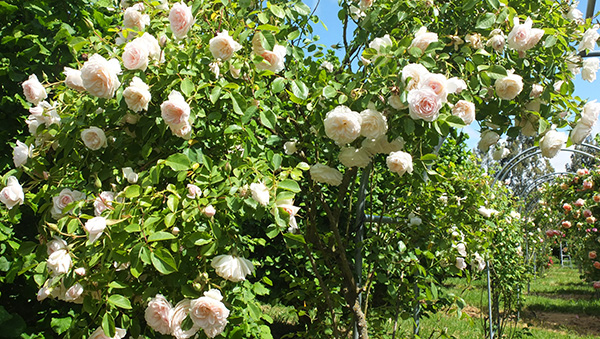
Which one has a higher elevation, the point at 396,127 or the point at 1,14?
the point at 1,14

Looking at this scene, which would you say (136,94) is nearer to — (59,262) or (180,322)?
(59,262)

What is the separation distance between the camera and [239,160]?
141 cm

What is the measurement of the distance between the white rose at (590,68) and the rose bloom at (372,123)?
3.09 feet

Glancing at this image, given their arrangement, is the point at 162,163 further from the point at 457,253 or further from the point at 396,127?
the point at 457,253

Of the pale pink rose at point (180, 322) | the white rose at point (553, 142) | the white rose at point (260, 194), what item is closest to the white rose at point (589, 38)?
the white rose at point (553, 142)

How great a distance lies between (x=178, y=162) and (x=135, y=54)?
0.35m

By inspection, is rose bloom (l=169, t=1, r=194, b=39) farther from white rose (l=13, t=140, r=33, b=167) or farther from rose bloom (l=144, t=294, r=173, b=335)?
rose bloom (l=144, t=294, r=173, b=335)

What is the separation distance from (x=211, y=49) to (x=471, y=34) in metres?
0.98

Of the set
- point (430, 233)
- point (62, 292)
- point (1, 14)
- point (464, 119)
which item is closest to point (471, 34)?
point (464, 119)

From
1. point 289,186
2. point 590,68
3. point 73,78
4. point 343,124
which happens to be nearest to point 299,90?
point 343,124

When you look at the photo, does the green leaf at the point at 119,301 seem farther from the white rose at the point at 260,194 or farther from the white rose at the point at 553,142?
the white rose at the point at 553,142

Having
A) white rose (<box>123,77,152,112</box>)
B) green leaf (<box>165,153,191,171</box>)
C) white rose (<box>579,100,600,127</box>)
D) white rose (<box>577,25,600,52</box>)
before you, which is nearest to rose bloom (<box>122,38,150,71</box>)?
white rose (<box>123,77,152,112</box>)

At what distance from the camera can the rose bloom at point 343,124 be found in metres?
1.31

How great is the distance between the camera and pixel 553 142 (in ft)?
5.06
